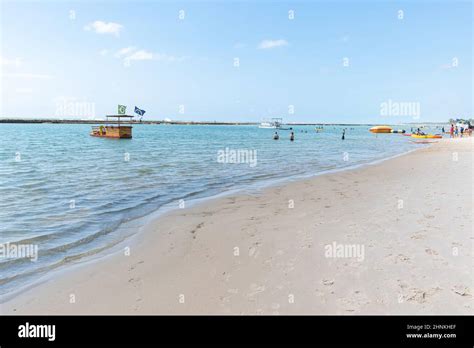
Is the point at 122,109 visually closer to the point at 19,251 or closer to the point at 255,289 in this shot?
the point at 19,251

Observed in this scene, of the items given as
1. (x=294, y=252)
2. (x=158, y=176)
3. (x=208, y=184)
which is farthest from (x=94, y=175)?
(x=294, y=252)

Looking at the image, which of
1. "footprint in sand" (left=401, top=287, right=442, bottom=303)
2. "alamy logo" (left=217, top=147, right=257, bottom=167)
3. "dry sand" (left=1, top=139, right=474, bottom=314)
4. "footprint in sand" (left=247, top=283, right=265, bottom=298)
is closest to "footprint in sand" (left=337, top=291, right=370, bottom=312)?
"dry sand" (left=1, top=139, right=474, bottom=314)

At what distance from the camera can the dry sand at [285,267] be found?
15.8 ft

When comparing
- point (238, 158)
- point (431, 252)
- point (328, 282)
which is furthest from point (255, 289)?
point (238, 158)

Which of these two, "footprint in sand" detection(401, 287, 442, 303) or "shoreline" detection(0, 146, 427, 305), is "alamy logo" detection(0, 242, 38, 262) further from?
"footprint in sand" detection(401, 287, 442, 303)

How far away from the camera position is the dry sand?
15.8ft

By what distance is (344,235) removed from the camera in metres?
7.80

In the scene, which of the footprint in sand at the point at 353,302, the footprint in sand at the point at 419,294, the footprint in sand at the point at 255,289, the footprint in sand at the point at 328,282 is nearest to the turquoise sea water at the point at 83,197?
the footprint in sand at the point at 255,289
